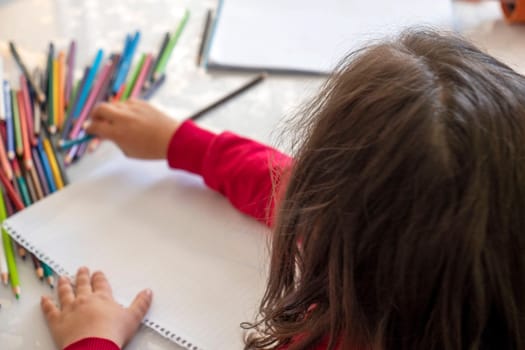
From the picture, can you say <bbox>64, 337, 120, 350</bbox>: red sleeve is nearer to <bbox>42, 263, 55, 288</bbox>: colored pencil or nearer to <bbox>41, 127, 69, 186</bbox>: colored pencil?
<bbox>42, 263, 55, 288</bbox>: colored pencil

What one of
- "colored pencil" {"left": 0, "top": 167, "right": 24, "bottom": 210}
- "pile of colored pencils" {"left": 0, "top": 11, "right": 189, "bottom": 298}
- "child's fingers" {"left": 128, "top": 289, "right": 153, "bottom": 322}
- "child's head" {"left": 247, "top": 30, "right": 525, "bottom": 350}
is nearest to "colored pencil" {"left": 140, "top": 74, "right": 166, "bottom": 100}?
A: "pile of colored pencils" {"left": 0, "top": 11, "right": 189, "bottom": 298}

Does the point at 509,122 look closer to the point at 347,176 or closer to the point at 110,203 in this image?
the point at 347,176

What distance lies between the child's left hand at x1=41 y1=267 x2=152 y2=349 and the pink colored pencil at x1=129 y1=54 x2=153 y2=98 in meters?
0.29

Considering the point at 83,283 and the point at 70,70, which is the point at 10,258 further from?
the point at 70,70

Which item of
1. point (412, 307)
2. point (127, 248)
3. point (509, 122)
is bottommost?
point (127, 248)

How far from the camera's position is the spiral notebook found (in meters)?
0.56

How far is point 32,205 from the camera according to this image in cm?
65

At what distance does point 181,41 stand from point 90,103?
0.64 feet

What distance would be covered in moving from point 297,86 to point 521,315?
19.6 inches

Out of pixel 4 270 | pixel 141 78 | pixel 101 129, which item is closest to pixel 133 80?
pixel 141 78

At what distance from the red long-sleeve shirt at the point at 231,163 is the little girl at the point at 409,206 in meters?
0.18

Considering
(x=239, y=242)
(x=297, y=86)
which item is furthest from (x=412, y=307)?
(x=297, y=86)

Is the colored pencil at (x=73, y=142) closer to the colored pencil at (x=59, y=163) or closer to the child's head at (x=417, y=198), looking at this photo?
the colored pencil at (x=59, y=163)

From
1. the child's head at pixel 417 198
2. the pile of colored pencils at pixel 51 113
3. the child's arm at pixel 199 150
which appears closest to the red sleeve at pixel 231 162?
the child's arm at pixel 199 150
